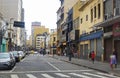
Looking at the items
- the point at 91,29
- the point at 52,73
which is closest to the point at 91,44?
the point at 91,29

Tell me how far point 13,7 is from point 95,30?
357ft

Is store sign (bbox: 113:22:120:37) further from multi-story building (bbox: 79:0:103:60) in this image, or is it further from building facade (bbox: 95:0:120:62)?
multi-story building (bbox: 79:0:103:60)

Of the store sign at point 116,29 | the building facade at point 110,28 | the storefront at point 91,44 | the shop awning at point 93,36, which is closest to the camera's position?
the store sign at point 116,29

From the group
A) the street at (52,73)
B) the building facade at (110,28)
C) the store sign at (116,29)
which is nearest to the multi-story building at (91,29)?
the building facade at (110,28)

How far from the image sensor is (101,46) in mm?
48156

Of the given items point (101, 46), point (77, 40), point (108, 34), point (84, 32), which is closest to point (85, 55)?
point (84, 32)

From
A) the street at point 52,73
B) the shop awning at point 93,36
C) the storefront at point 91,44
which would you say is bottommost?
the street at point 52,73

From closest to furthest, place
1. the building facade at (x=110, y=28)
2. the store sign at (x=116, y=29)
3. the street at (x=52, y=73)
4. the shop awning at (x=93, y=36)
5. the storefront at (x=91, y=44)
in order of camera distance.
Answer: the street at (x=52, y=73) < the store sign at (x=116, y=29) < the building facade at (x=110, y=28) < the shop awning at (x=93, y=36) < the storefront at (x=91, y=44)

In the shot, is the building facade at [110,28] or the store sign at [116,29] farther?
the building facade at [110,28]

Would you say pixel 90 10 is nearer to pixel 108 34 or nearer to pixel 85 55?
pixel 85 55

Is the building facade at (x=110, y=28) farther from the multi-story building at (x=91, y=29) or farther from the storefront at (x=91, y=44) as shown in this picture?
the storefront at (x=91, y=44)

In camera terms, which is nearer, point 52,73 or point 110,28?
point 52,73

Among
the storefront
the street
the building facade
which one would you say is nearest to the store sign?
the building facade

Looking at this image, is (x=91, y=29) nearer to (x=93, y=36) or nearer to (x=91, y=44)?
(x=91, y=44)
